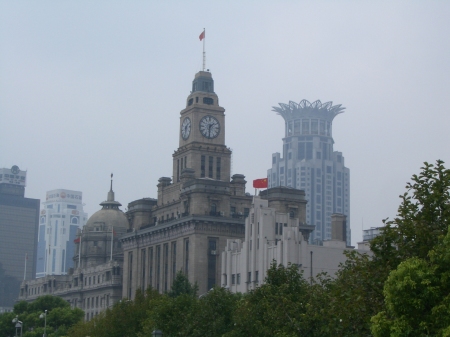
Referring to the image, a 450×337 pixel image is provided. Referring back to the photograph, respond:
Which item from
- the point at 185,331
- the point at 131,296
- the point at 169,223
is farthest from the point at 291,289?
the point at 131,296

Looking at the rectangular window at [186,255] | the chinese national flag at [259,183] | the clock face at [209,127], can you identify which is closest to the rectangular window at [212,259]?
the rectangular window at [186,255]

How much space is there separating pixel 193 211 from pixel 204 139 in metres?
19.0

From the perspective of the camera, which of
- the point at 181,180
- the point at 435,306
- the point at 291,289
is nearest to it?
the point at 435,306

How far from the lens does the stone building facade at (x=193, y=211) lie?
16738 centimetres

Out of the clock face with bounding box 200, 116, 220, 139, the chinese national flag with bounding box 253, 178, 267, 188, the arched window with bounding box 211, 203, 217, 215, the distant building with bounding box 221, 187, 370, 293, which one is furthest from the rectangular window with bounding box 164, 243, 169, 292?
the distant building with bounding box 221, 187, 370, 293

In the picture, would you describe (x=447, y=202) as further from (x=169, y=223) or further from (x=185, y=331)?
(x=169, y=223)

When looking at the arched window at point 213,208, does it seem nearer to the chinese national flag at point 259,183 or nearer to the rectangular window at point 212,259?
the rectangular window at point 212,259

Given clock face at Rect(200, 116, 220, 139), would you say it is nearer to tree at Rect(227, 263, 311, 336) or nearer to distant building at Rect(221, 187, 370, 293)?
distant building at Rect(221, 187, 370, 293)

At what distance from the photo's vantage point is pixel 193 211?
554 ft

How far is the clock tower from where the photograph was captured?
18050 centimetres

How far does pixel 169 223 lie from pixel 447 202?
135 m

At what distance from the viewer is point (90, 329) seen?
108562 millimetres

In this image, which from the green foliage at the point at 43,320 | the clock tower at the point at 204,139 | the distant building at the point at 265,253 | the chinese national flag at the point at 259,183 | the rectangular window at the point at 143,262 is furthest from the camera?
the rectangular window at the point at 143,262

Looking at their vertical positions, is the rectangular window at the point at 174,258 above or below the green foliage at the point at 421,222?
above
